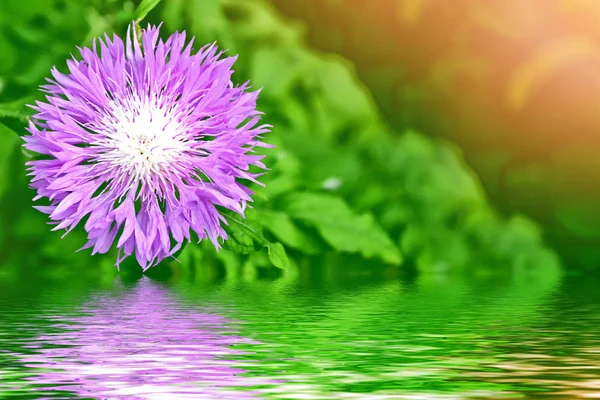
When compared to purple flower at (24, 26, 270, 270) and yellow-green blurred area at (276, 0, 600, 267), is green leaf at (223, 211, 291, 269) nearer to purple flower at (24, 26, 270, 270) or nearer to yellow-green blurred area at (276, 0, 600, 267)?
purple flower at (24, 26, 270, 270)

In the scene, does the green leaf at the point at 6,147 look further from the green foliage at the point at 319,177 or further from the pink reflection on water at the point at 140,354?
the pink reflection on water at the point at 140,354

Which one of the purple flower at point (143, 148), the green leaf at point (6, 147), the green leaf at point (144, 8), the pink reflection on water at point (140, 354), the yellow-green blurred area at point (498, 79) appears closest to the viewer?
the pink reflection on water at point (140, 354)

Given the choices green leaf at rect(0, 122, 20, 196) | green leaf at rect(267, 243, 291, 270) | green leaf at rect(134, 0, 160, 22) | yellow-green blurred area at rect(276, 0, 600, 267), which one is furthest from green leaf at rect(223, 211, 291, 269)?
yellow-green blurred area at rect(276, 0, 600, 267)

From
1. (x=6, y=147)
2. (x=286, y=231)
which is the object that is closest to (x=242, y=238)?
(x=286, y=231)

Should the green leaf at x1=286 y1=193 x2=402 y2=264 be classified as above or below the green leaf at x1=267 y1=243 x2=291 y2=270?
above

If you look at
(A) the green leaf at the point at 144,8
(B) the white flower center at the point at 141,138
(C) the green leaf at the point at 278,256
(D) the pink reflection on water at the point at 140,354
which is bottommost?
(D) the pink reflection on water at the point at 140,354

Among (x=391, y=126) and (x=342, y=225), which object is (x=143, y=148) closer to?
(x=342, y=225)

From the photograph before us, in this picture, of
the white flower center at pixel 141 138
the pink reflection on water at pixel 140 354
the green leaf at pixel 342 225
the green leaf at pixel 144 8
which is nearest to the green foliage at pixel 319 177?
the green leaf at pixel 342 225

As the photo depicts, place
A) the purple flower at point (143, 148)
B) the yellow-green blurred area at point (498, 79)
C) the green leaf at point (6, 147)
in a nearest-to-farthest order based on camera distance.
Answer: the purple flower at point (143, 148) < the green leaf at point (6, 147) < the yellow-green blurred area at point (498, 79)
